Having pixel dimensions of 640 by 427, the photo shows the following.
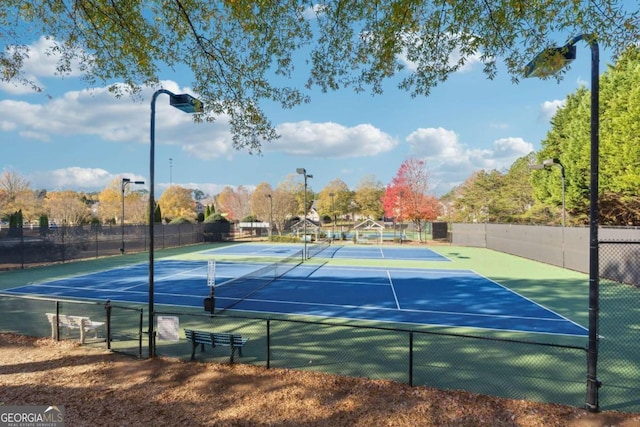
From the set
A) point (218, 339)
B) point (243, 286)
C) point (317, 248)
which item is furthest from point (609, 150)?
point (218, 339)

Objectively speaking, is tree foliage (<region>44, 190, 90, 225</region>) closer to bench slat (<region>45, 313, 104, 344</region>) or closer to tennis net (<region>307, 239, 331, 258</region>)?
tennis net (<region>307, 239, 331, 258</region>)

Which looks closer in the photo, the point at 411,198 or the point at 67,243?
the point at 67,243

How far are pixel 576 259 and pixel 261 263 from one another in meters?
21.8

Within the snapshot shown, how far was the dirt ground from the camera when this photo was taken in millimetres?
5961

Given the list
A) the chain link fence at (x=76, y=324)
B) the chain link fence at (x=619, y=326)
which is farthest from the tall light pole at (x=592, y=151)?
the chain link fence at (x=76, y=324)

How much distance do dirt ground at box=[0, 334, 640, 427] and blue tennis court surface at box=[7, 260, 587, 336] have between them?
5.16m

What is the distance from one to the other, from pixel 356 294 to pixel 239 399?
10.2 metres

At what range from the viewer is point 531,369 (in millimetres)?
8078

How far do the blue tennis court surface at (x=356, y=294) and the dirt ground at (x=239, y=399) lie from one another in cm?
516

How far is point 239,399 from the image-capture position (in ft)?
21.9

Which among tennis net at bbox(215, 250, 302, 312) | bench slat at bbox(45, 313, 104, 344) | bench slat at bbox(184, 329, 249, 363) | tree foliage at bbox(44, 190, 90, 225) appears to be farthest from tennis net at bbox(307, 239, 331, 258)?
tree foliage at bbox(44, 190, 90, 225)

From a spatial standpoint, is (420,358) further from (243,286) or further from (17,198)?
(17,198)

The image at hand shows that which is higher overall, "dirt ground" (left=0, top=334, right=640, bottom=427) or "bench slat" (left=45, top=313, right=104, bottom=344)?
"bench slat" (left=45, top=313, right=104, bottom=344)

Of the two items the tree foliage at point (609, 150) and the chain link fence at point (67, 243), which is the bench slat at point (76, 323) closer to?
the chain link fence at point (67, 243)
